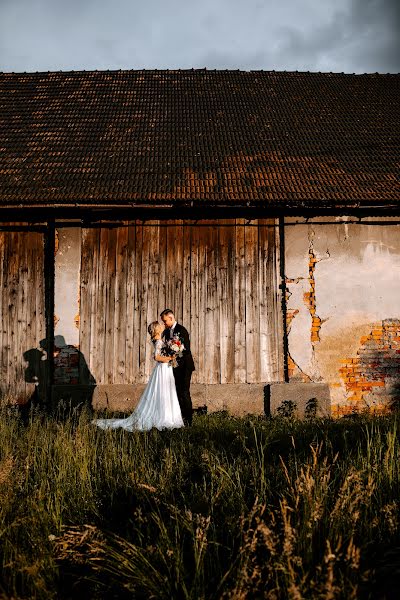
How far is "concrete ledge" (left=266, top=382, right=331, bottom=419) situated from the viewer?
8086 millimetres

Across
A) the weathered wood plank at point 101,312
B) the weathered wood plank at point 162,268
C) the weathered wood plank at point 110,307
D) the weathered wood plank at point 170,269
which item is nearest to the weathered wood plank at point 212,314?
the weathered wood plank at point 170,269

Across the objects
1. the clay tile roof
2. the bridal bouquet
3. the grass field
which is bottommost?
the grass field

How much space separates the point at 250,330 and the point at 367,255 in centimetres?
248

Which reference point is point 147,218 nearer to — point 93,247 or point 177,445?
point 93,247

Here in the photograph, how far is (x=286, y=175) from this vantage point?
861cm

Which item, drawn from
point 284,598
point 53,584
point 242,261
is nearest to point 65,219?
point 242,261

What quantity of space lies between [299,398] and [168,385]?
239 cm

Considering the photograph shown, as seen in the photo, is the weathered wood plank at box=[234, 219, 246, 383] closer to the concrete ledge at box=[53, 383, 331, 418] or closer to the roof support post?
the concrete ledge at box=[53, 383, 331, 418]

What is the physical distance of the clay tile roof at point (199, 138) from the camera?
8.08 m

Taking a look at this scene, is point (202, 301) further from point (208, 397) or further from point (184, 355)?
point (208, 397)

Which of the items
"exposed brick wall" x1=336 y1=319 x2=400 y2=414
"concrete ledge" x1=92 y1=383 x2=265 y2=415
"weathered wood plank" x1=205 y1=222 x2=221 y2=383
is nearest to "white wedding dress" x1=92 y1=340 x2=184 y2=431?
"concrete ledge" x1=92 y1=383 x2=265 y2=415

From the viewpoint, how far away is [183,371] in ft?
23.7

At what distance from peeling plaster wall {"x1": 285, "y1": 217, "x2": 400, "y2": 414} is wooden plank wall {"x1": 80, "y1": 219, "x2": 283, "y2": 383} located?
384mm

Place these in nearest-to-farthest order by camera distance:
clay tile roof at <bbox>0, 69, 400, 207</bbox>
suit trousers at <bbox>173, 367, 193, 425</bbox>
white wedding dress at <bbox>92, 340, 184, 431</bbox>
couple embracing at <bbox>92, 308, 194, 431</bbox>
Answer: white wedding dress at <bbox>92, 340, 184, 431</bbox> → couple embracing at <bbox>92, 308, 194, 431</bbox> → suit trousers at <bbox>173, 367, 193, 425</bbox> → clay tile roof at <bbox>0, 69, 400, 207</bbox>
